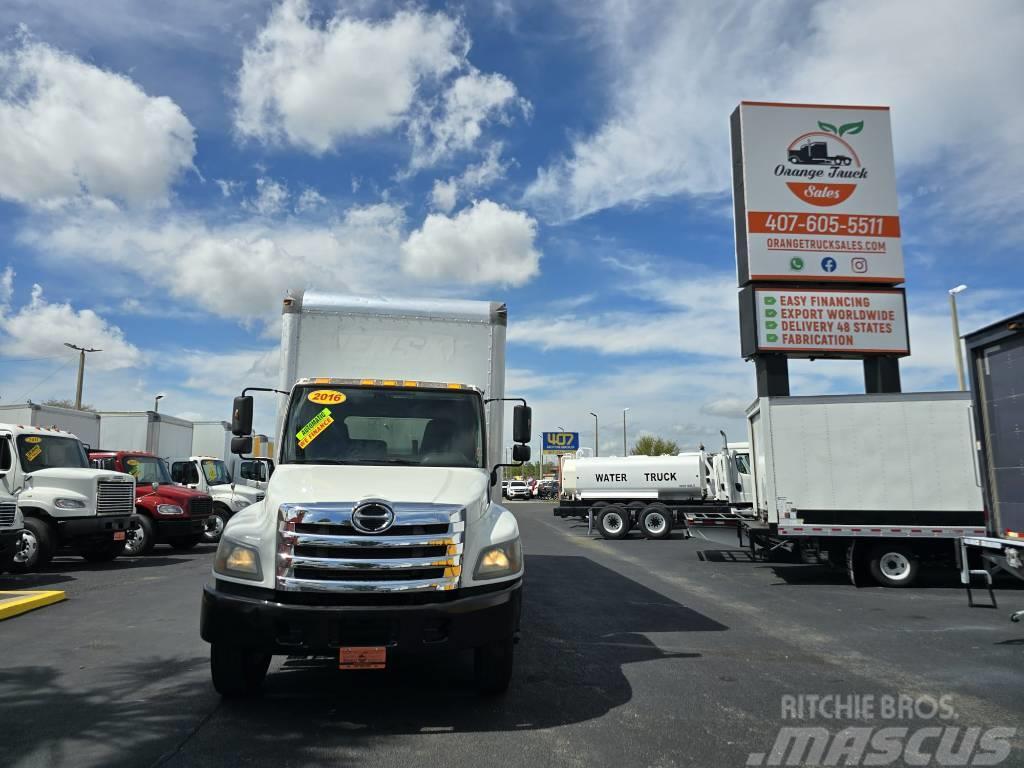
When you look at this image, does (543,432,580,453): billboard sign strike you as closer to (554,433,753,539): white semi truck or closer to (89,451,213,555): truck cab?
(554,433,753,539): white semi truck

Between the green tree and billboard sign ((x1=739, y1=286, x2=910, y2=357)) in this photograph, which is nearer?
billboard sign ((x1=739, y1=286, x2=910, y2=357))

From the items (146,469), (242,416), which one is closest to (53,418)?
(146,469)

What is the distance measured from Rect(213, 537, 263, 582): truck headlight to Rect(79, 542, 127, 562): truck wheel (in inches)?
391

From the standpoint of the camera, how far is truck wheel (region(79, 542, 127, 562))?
13.0 meters

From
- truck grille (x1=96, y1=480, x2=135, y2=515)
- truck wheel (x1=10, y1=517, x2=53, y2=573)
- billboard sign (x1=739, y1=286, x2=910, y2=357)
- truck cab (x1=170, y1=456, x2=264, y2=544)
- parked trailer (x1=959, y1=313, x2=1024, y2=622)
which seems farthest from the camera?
truck cab (x1=170, y1=456, x2=264, y2=544)

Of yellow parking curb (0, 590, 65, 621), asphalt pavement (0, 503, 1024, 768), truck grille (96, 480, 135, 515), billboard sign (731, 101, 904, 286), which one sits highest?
billboard sign (731, 101, 904, 286)

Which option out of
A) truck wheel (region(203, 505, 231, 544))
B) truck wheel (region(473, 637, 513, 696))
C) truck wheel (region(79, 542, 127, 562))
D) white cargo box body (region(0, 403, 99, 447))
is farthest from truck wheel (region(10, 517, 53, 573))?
truck wheel (region(473, 637, 513, 696))

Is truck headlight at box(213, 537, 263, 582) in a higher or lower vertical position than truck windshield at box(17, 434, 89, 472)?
lower

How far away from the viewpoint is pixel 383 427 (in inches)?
244

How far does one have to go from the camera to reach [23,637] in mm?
6914

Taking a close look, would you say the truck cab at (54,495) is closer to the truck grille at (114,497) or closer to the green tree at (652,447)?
the truck grille at (114,497)

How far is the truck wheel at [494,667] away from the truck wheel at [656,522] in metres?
17.7

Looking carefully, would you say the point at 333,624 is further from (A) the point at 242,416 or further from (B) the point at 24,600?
(B) the point at 24,600

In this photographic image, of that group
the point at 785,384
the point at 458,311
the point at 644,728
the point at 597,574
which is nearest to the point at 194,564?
the point at 597,574
